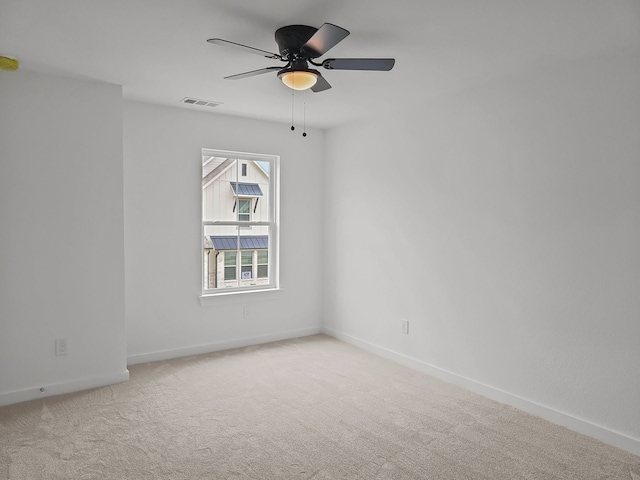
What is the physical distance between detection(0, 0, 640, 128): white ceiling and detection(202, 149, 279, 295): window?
4.04ft

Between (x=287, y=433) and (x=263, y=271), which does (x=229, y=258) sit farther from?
(x=287, y=433)

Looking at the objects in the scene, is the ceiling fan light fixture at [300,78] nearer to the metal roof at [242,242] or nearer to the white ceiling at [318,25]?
the white ceiling at [318,25]

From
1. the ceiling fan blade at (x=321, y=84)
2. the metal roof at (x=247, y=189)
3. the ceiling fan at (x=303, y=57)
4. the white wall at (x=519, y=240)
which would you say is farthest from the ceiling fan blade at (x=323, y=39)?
the metal roof at (x=247, y=189)

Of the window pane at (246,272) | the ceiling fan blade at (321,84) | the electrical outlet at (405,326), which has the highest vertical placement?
the ceiling fan blade at (321,84)

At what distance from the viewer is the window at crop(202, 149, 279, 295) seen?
4.79 m

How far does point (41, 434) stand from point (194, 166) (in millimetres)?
2642

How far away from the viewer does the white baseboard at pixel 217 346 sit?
434 cm

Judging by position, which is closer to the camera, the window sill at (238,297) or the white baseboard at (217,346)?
the white baseboard at (217,346)

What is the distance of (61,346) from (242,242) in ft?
6.65

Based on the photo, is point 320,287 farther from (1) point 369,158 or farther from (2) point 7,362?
(2) point 7,362

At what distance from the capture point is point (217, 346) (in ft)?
15.6

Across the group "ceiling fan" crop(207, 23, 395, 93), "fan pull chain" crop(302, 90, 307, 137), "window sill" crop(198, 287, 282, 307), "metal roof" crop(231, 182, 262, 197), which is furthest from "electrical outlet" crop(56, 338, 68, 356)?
"ceiling fan" crop(207, 23, 395, 93)

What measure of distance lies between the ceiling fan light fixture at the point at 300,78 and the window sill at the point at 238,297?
105 inches

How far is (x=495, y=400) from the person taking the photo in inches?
140
